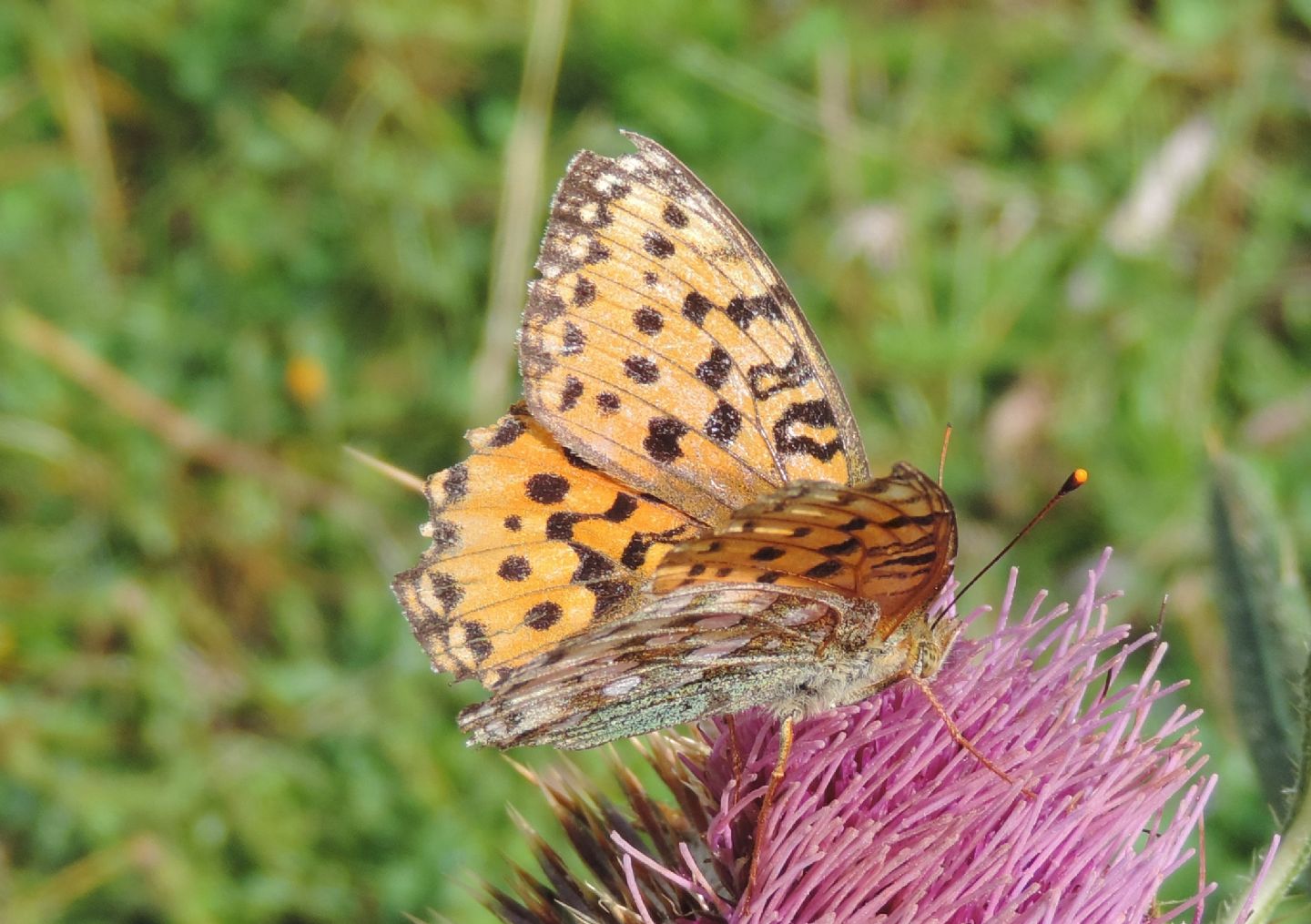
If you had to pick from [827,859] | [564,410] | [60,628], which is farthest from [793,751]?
[60,628]

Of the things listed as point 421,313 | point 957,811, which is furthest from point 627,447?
point 421,313

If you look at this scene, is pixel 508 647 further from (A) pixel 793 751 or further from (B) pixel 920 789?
(B) pixel 920 789

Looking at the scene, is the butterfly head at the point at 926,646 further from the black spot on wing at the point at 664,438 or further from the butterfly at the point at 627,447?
the black spot on wing at the point at 664,438

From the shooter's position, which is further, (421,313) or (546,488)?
(421,313)

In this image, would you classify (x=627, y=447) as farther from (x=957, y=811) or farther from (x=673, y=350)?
(x=957, y=811)

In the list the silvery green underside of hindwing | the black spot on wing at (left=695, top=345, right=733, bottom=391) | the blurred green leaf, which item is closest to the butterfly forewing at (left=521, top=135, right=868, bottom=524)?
the black spot on wing at (left=695, top=345, right=733, bottom=391)

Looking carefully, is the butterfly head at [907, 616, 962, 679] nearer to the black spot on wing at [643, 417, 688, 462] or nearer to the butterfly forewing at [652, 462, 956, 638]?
the butterfly forewing at [652, 462, 956, 638]
